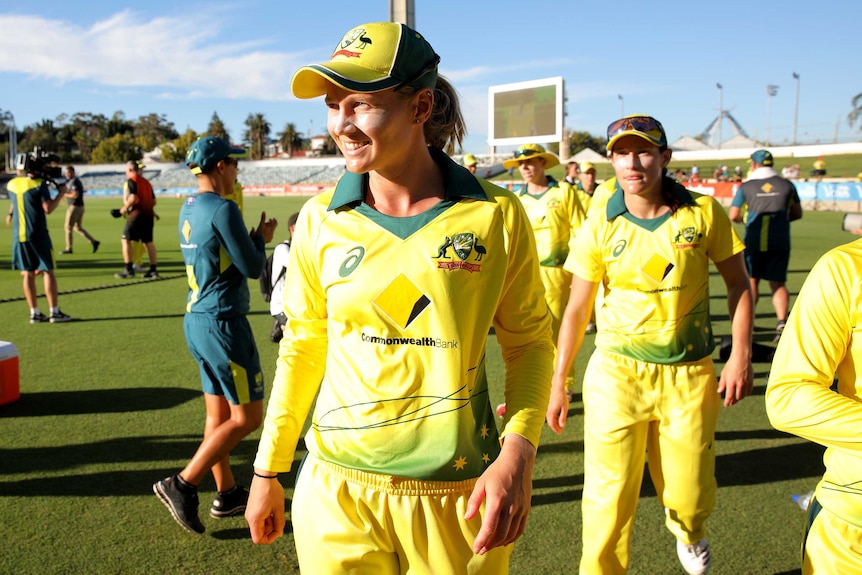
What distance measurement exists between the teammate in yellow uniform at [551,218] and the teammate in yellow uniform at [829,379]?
5.57 m

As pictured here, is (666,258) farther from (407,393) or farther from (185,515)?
(185,515)

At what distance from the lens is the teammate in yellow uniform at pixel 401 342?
1.86m

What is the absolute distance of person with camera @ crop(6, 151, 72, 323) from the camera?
9.15 metres

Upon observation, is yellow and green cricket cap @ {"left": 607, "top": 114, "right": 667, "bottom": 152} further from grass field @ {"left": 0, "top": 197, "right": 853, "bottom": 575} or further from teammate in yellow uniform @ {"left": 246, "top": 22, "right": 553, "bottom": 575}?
grass field @ {"left": 0, "top": 197, "right": 853, "bottom": 575}

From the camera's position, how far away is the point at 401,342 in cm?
190

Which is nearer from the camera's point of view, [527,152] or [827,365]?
[827,365]

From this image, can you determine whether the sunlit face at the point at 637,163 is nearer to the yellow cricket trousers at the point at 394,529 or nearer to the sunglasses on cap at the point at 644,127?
the sunglasses on cap at the point at 644,127

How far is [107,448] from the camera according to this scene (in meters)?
5.27

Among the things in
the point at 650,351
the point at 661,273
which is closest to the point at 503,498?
the point at 650,351

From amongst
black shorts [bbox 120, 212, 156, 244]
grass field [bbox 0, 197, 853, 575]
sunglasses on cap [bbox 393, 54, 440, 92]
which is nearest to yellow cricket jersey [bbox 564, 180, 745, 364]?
grass field [bbox 0, 197, 853, 575]

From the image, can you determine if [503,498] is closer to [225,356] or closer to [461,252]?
[461,252]

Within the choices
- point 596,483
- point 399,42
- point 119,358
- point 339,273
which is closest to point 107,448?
point 119,358

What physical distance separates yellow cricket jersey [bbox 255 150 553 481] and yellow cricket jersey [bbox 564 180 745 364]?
1.73m

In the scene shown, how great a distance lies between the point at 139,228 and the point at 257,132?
103m
